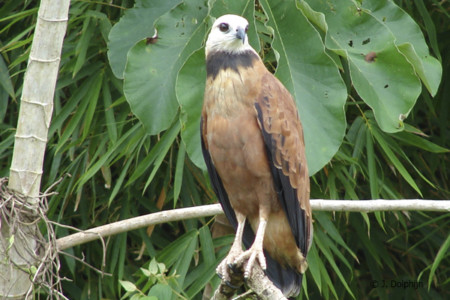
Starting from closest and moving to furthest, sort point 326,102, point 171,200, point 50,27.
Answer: point 50,27 < point 326,102 < point 171,200

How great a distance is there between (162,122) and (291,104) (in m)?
0.48

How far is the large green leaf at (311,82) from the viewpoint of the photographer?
8.65ft

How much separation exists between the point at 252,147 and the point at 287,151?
137 millimetres

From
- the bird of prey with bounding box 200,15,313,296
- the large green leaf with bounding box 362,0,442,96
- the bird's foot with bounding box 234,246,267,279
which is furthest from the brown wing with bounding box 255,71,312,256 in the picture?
the large green leaf with bounding box 362,0,442,96

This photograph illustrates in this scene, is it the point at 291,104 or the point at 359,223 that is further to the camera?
the point at 359,223

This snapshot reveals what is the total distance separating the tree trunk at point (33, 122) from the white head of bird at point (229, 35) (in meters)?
0.53

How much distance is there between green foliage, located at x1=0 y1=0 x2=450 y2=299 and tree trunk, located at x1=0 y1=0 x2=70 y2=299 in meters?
0.31

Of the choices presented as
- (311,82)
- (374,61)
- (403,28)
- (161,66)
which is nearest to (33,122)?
(161,66)

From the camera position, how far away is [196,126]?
2760 millimetres

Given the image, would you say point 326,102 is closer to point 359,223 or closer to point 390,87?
point 390,87

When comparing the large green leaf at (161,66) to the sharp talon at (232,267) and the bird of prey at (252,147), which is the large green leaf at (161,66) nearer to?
the bird of prey at (252,147)

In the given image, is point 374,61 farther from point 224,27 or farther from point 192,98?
point 192,98

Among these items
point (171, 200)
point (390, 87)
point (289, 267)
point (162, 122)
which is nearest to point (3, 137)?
point (171, 200)

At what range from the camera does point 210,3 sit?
8.98ft
